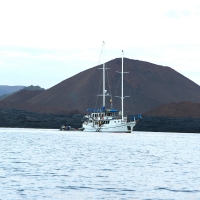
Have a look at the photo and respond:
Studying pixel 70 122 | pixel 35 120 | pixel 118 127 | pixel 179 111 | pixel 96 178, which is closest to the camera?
pixel 96 178

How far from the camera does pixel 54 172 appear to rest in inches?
1612

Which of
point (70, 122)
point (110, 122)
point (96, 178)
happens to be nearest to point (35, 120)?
point (70, 122)

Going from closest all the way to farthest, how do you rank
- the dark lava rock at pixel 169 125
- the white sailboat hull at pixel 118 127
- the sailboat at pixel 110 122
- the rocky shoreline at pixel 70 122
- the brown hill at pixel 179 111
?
the white sailboat hull at pixel 118 127
the sailboat at pixel 110 122
the dark lava rock at pixel 169 125
the rocky shoreline at pixel 70 122
the brown hill at pixel 179 111

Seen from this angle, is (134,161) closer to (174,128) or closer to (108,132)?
(108,132)

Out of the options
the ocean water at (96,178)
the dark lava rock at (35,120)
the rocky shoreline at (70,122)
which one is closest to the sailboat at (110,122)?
the rocky shoreline at (70,122)

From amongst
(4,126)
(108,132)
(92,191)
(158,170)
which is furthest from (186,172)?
(4,126)

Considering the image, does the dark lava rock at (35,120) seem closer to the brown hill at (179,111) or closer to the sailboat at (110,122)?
the brown hill at (179,111)

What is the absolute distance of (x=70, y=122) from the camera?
16938 centimetres

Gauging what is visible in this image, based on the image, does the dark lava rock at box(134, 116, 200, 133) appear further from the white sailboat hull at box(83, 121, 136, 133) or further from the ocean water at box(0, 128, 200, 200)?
the ocean water at box(0, 128, 200, 200)

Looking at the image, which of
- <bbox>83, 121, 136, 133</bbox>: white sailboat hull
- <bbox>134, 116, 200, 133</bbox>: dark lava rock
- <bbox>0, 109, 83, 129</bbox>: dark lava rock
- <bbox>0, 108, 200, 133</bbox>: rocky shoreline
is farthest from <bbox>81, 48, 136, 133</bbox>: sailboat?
<bbox>0, 109, 83, 129</bbox>: dark lava rock

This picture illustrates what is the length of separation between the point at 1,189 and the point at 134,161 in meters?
20.4

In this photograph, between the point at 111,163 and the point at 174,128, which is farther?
the point at 174,128

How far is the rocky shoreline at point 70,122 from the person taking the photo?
162m

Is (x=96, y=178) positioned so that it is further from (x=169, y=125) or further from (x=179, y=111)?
(x=179, y=111)
